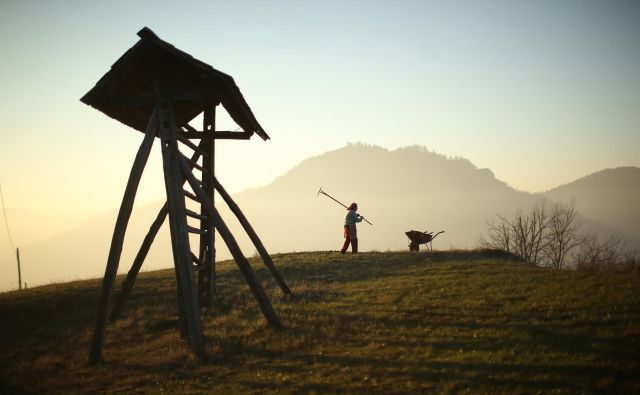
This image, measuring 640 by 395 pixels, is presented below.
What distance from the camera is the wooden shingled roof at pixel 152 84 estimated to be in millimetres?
8000

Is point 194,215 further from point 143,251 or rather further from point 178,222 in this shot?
point 143,251

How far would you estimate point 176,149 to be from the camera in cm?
795

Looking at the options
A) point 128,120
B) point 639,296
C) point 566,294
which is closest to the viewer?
point 639,296

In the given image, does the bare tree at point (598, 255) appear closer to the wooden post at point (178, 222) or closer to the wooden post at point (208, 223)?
the wooden post at point (208, 223)

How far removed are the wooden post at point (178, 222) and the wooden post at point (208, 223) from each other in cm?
131

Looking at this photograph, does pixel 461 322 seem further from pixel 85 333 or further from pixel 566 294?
pixel 85 333

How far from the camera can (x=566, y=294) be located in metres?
9.40

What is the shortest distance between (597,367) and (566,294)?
4529mm

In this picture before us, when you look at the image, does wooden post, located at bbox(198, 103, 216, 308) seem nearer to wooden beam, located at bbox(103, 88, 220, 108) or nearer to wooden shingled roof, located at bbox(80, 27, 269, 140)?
wooden shingled roof, located at bbox(80, 27, 269, 140)

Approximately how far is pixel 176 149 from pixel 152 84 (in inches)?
79.2

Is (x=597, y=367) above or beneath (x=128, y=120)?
beneath

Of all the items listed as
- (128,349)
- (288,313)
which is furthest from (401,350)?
(128,349)

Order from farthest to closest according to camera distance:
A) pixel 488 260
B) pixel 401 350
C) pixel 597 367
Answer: pixel 488 260 → pixel 401 350 → pixel 597 367

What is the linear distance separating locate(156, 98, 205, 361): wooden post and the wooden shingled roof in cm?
66
